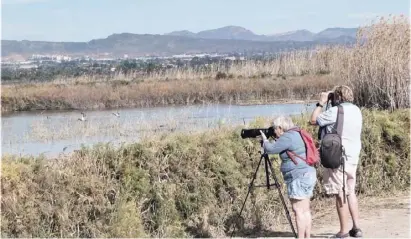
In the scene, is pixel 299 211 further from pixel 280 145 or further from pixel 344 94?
pixel 344 94

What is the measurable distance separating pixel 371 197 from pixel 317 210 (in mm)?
1357

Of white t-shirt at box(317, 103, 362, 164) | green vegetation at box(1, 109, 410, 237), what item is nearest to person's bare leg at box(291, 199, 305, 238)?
white t-shirt at box(317, 103, 362, 164)

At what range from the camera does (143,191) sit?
8969 millimetres

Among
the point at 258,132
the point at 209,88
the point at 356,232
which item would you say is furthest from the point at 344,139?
the point at 209,88

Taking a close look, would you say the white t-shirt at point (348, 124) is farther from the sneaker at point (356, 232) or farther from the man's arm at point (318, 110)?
the sneaker at point (356, 232)

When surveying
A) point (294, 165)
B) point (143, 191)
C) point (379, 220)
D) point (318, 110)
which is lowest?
point (379, 220)

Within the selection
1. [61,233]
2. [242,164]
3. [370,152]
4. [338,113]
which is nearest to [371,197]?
[370,152]

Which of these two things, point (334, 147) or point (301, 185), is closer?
point (301, 185)

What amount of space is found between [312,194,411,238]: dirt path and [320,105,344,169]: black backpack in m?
1.30

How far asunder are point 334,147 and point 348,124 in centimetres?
40

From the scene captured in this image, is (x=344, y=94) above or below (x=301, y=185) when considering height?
above

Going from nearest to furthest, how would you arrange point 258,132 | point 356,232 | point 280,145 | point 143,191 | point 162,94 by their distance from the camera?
point 280,145, point 258,132, point 356,232, point 143,191, point 162,94

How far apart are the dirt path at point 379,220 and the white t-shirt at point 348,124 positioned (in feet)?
4.13

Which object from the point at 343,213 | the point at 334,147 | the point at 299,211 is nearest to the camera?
the point at 299,211
